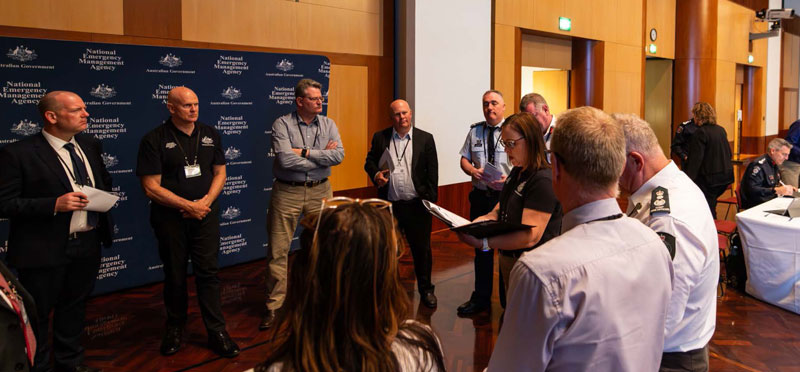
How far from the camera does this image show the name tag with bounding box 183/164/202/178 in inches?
142

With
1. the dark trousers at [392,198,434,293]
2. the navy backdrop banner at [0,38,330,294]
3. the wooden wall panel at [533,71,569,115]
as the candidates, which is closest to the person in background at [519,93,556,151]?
the dark trousers at [392,198,434,293]

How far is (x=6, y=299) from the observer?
5.69 feet

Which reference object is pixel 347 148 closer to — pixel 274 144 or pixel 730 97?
pixel 274 144

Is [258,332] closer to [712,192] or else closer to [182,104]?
[182,104]

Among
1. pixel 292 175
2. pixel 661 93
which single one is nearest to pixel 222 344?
pixel 292 175

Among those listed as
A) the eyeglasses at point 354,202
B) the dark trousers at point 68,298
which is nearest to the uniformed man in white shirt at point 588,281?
the eyeglasses at point 354,202

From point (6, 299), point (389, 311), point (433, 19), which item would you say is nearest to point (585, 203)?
point (389, 311)

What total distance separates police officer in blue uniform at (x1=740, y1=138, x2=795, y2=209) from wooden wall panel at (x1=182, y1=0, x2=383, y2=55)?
4268 millimetres

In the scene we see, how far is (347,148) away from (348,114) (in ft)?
1.26

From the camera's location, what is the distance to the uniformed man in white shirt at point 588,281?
1.22 meters

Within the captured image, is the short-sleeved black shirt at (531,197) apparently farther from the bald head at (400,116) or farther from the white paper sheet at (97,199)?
the white paper sheet at (97,199)

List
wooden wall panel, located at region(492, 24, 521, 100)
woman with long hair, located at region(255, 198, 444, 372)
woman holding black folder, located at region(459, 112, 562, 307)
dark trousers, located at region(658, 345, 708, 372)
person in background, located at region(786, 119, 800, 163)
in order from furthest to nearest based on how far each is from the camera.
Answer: wooden wall panel, located at region(492, 24, 521, 100)
person in background, located at region(786, 119, 800, 163)
woman holding black folder, located at region(459, 112, 562, 307)
dark trousers, located at region(658, 345, 708, 372)
woman with long hair, located at region(255, 198, 444, 372)

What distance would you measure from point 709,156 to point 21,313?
7264 mm

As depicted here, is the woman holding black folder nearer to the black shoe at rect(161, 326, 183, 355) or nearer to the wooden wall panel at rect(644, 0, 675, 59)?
the black shoe at rect(161, 326, 183, 355)
